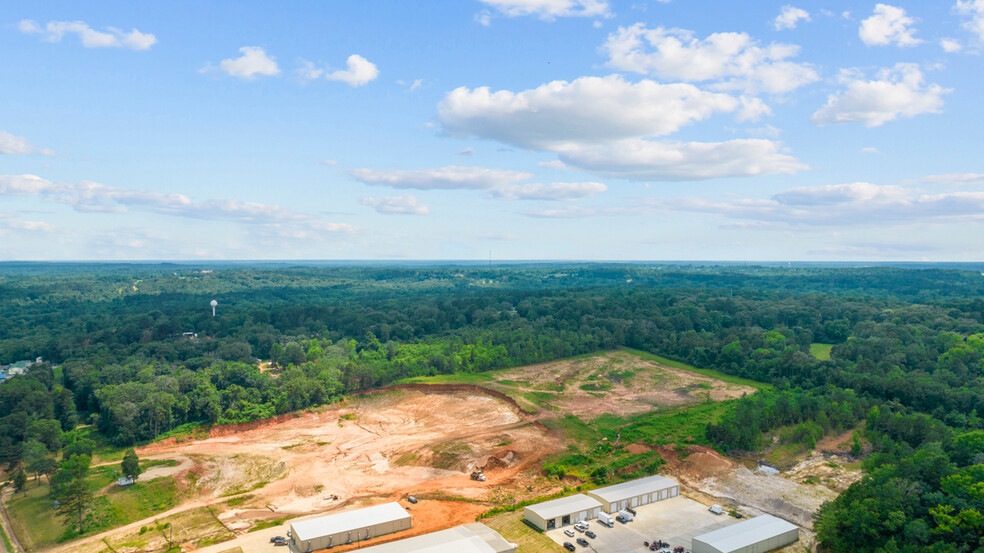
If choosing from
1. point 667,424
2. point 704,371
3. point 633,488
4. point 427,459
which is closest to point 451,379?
point 427,459

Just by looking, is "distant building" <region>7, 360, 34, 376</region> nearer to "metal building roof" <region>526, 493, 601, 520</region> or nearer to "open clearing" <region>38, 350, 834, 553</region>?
"open clearing" <region>38, 350, 834, 553</region>

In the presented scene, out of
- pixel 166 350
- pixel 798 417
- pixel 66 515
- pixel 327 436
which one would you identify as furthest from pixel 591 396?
pixel 166 350

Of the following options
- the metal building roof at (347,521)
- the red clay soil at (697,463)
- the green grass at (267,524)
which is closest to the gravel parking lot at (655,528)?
the red clay soil at (697,463)

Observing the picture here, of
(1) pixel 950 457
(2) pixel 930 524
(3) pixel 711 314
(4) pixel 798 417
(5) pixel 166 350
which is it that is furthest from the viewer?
(3) pixel 711 314

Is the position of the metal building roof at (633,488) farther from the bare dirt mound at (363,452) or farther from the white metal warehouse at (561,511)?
the bare dirt mound at (363,452)

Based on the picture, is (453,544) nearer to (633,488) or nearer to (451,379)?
(633,488)

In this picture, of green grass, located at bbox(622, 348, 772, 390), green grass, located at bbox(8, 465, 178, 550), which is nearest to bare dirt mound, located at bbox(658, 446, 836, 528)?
green grass, located at bbox(622, 348, 772, 390)

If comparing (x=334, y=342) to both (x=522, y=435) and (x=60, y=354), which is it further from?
(x=522, y=435)
